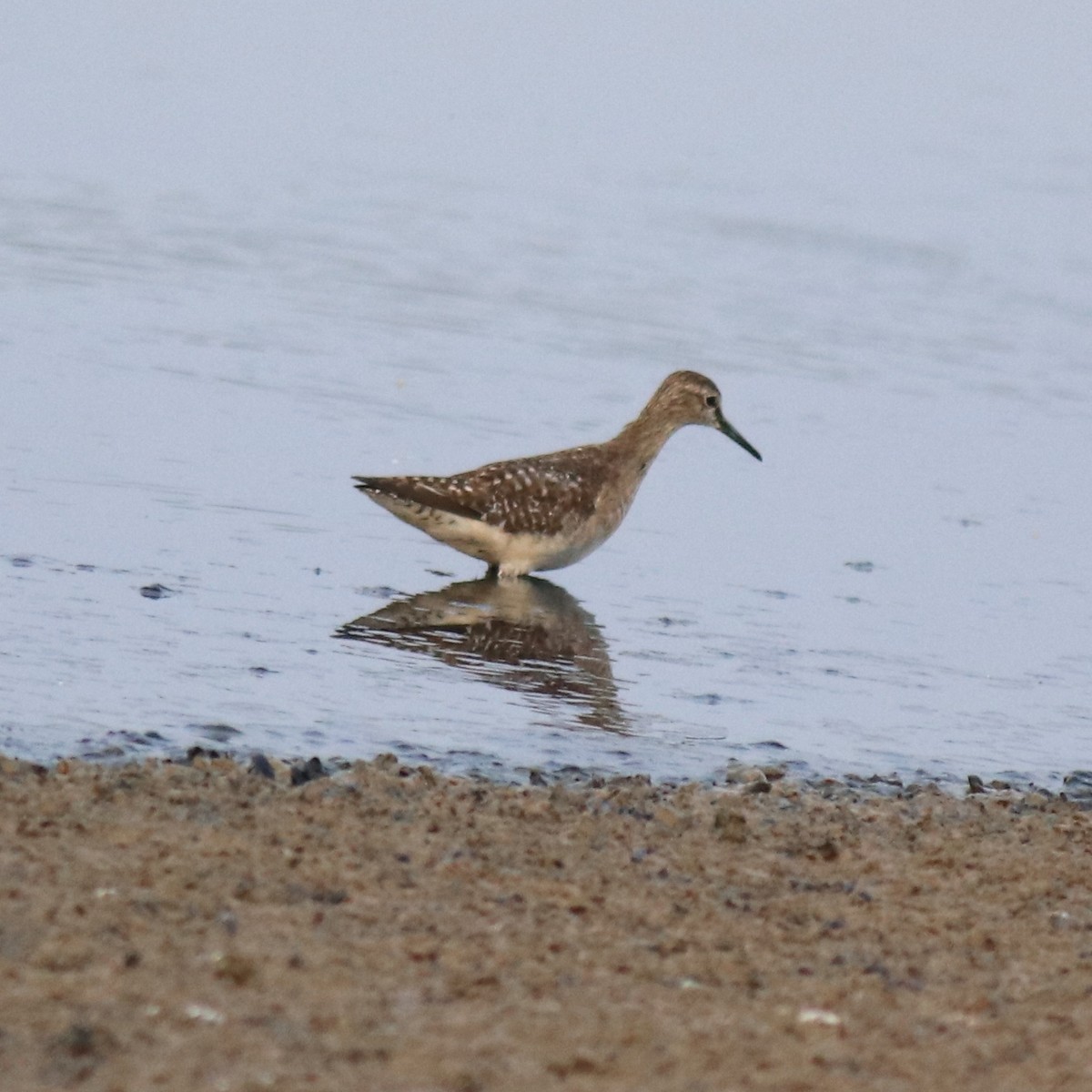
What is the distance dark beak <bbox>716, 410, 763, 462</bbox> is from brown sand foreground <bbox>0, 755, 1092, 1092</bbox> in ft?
19.2

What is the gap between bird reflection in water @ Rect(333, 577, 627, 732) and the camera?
9359 mm

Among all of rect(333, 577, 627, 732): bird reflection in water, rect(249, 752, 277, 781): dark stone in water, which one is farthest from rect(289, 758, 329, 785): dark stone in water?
rect(333, 577, 627, 732): bird reflection in water

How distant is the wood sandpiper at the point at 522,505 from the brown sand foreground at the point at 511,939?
4.07 m

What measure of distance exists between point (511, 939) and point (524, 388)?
32.5ft

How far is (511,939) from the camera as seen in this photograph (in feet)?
18.1

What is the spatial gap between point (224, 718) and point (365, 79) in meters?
21.9

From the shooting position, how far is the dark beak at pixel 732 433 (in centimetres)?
1317

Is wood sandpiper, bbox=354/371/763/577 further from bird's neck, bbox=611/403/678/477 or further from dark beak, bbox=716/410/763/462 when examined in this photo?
dark beak, bbox=716/410/763/462

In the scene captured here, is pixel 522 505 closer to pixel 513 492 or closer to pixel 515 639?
pixel 513 492

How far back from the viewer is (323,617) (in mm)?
9922

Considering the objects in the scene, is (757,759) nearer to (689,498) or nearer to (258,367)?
(689,498)

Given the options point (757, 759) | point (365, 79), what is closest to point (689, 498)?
point (757, 759)

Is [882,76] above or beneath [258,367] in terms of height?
above

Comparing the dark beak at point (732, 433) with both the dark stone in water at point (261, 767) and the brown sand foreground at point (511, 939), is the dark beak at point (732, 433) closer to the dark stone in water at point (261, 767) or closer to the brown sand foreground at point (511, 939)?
the brown sand foreground at point (511, 939)
